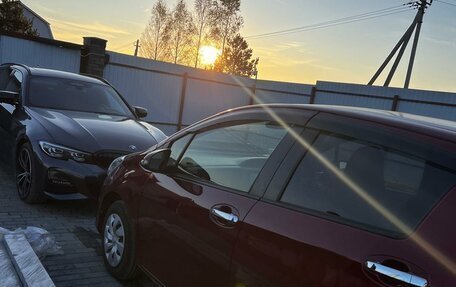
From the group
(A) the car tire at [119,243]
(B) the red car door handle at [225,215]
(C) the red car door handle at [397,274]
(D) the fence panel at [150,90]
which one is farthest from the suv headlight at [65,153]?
(D) the fence panel at [150,90]

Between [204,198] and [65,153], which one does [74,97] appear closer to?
[65,153]

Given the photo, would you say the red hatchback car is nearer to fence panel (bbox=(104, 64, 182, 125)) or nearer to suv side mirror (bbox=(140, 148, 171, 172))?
suv side mirror (bbox=(140, 148, 171, 172))

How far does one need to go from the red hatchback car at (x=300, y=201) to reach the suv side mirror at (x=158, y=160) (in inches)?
0.5

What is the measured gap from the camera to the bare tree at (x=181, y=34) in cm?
4356

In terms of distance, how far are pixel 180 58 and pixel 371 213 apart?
4388cm

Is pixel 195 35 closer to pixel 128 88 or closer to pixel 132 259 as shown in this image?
pixel 128 88

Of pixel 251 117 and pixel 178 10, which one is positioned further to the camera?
pixel 178 10

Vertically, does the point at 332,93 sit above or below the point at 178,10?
below

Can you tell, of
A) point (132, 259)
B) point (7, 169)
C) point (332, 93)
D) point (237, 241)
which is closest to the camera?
point (237, 241)

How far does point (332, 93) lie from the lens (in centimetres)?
1627

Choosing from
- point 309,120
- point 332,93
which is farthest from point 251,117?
point 332,93

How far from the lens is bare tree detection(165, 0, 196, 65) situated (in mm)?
43562

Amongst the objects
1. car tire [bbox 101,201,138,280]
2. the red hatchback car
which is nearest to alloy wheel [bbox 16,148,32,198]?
car tire [bbox 101,201,138,280]

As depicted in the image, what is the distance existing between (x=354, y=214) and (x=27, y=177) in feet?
14.7
